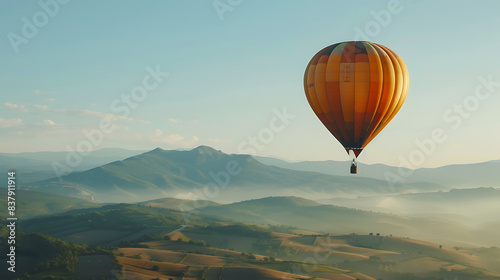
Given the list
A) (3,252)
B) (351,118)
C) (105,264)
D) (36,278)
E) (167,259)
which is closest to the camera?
(351,118)

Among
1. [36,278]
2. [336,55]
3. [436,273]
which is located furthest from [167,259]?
[336,55]

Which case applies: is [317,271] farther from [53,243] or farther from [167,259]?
[53,243]

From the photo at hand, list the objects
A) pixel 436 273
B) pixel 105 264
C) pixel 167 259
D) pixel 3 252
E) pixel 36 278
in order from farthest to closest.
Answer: pixel 436 273 < pixel 167 259 < pixel 3 252 < pixel 105 264 < pixel 36 278

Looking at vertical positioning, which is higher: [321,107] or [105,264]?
[321,107]

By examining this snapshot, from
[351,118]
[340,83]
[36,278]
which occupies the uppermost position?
[340,83]

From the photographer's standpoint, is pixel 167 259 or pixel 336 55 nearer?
pixel 336 55
